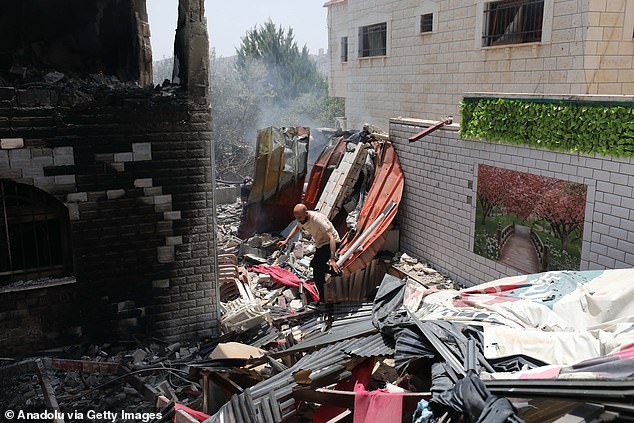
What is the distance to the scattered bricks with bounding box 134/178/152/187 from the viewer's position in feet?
22.3

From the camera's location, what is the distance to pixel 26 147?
6176 mm

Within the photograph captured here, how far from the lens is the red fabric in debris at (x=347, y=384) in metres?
4.44

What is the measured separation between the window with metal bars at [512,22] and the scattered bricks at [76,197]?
9110 millimetres

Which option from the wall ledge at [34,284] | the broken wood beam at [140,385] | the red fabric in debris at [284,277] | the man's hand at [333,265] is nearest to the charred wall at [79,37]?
the wall ledge at [34,284]

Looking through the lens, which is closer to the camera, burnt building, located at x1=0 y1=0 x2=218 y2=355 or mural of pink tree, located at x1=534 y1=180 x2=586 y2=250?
burnt building, located at x1=0 y1=0 x2=218 y2=355

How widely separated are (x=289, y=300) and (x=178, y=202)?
3.07 meters

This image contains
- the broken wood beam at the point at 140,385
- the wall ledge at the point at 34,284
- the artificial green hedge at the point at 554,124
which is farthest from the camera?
the wall ledge at the point at 34,284

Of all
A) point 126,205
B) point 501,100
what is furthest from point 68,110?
point 501,100

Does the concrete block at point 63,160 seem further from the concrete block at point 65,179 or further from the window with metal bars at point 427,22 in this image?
the window with metal bars at point 427,22

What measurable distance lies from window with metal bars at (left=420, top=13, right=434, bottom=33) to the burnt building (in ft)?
29.6

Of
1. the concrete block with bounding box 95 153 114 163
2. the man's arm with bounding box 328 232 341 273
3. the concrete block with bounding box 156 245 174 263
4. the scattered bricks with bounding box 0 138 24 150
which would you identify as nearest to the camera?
the scattered bricks with bounding box 0 138 24 150

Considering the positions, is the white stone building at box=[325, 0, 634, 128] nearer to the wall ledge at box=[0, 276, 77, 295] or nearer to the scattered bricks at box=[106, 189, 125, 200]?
the scattered bricks at box=[106, 189, 125, 200]

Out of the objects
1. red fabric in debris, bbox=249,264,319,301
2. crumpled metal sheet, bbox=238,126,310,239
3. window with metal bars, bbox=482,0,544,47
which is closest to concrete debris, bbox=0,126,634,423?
red fabric in debris, bbox=249,264,319,301

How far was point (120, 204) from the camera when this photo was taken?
6.74 m
